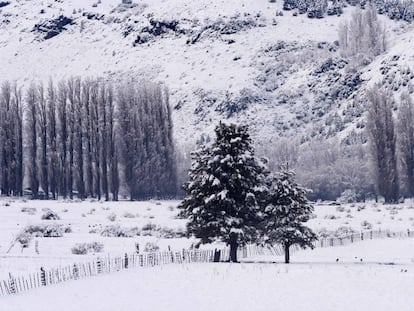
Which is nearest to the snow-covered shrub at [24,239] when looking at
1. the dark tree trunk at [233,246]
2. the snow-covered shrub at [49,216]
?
the snow-covered shrub at [49,216]

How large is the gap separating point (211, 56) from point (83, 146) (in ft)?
149

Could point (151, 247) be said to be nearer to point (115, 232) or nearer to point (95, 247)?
point (95, 247)

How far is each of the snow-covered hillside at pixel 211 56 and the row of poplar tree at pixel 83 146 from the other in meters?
21.1

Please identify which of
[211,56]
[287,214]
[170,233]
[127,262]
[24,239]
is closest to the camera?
[127,262]

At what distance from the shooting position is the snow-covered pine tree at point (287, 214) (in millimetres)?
31219

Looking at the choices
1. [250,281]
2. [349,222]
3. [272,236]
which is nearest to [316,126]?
[349,222]

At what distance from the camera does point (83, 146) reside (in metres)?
73.5

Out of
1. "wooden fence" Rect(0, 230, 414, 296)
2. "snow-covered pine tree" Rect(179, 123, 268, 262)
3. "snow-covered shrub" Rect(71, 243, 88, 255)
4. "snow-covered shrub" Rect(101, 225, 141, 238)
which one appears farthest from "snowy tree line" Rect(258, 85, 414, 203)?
"snow-covered shrub" Rect(71, 243, 88, 255)

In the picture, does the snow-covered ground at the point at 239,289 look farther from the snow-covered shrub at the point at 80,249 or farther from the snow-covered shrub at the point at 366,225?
the snow-covered shrub at the point at 366,225

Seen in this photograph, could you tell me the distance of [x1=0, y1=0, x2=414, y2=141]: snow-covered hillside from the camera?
93.3 m

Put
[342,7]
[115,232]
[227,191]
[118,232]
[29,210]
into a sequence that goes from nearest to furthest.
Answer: [227,191] → [115,232] → [118,232] → [29,210] → [342,7]

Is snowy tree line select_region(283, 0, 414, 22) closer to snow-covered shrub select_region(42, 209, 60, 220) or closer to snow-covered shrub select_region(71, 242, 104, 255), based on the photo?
snow-covered shrub select_region(42, 209, 60, 220)

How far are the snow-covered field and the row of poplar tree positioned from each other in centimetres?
1151

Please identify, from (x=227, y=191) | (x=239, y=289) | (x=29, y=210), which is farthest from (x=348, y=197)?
(x=239, y=289)
